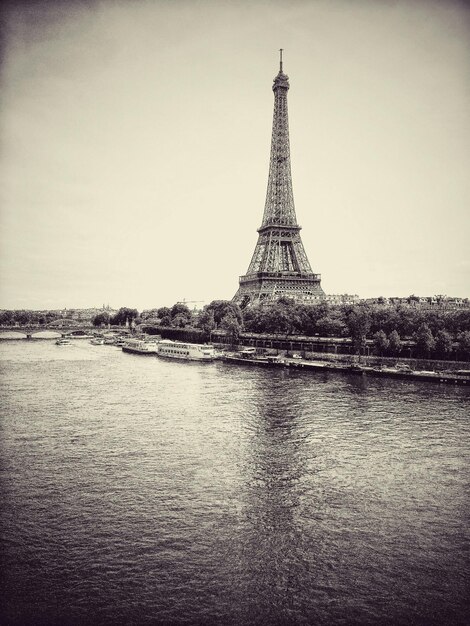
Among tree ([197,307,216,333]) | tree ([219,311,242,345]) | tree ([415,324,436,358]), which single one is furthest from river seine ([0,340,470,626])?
tree ([197,307,216,333])

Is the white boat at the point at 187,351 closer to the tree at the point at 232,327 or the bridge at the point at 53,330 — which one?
the tree at the point at 232,327

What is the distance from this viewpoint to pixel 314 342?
145ft

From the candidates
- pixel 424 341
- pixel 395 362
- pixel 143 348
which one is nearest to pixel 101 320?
pixel 143 348

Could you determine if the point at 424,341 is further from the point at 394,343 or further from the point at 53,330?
the point at 53,330

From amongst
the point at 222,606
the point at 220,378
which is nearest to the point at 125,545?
the point at 222,606

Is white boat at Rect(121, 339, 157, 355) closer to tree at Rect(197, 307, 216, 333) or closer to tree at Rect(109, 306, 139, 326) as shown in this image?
tree at Rect(197, 307, 216, 333)

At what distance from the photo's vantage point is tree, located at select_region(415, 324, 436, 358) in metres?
33.8

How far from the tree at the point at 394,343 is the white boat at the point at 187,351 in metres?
15.8

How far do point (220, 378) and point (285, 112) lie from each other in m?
41.2

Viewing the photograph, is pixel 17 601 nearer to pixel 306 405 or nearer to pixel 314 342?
pixel 306 405

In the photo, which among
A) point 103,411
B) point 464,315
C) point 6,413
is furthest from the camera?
point 464,315

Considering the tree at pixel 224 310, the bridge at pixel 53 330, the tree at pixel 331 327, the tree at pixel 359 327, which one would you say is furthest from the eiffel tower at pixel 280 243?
the bridge at pixel 53 330

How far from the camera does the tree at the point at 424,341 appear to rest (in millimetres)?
33838

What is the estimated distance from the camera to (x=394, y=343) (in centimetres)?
3616
